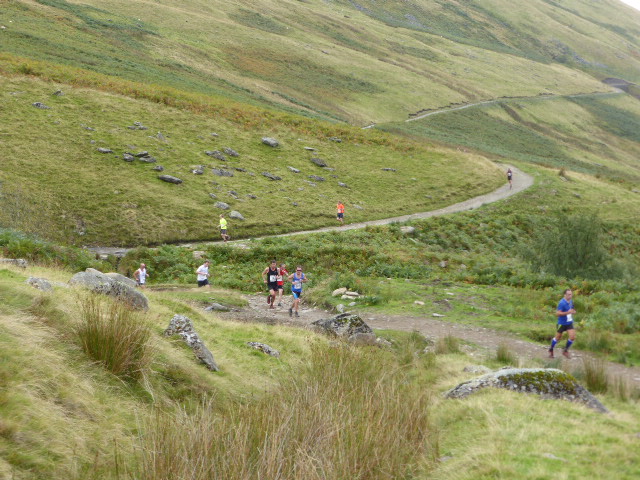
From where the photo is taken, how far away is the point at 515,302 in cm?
2328

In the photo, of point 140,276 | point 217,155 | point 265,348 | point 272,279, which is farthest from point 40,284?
point 217,155

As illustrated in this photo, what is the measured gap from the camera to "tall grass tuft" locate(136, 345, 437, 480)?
6.62 m

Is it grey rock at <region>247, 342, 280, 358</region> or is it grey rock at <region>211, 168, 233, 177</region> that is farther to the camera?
grey rock at <region>211, 168, 233, 177</region>

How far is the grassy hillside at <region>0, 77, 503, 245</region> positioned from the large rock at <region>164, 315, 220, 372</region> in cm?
2137

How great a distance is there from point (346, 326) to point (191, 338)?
5825 mm

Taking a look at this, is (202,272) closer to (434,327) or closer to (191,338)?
(434,327)

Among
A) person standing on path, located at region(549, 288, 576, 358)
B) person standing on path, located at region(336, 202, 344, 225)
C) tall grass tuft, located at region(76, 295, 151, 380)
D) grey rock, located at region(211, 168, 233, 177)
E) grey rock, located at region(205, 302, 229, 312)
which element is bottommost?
grey rock, located at region(211, 168, 233, 177)

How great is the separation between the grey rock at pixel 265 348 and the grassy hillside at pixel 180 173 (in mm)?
20554

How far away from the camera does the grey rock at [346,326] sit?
675 inches

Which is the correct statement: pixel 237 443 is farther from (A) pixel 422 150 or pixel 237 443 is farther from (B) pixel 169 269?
(A) pixel 422 150

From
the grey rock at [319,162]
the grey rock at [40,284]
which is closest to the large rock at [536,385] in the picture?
the grey rock at [40,284]

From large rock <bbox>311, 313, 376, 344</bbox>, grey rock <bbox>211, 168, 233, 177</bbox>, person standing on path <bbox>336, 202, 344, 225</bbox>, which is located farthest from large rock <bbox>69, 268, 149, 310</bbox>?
grey rock <bbox>211, 168, 233, 177</bbox>

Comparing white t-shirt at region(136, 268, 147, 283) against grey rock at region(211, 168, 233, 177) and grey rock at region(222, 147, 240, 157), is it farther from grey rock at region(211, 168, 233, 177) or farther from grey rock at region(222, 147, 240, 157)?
grey rock at region(222, 147, 240, 157)

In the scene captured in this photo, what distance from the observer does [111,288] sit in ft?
45.9
